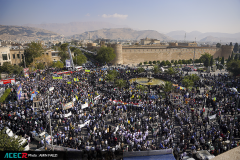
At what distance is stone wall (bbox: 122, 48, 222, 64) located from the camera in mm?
51844

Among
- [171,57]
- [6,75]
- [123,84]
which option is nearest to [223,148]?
[123,84]

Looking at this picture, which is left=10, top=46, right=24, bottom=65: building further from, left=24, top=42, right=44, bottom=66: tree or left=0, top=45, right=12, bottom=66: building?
left=0, top=45, right=12, bottom=66: building

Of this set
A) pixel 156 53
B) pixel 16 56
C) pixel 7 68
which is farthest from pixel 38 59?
A: pixel 156 53

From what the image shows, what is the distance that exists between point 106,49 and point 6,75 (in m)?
22.9

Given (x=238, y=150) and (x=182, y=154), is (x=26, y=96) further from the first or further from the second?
(x=238, y=150)

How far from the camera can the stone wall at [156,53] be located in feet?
170

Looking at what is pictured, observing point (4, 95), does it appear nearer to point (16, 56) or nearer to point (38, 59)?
point (38, 59)

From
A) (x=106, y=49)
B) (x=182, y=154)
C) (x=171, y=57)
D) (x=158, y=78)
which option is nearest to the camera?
(x=182, y=154)

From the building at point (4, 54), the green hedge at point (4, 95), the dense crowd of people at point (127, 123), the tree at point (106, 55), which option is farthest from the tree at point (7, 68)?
the tree at point (106, 55)

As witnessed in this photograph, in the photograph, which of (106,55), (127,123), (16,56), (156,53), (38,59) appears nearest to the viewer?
(127,123)

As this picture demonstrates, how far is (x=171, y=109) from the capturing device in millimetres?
14945

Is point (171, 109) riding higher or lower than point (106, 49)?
lower

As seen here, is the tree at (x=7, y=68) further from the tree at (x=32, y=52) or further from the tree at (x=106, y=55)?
the tree at (x=106, y=55)

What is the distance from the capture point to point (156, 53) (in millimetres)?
54500
